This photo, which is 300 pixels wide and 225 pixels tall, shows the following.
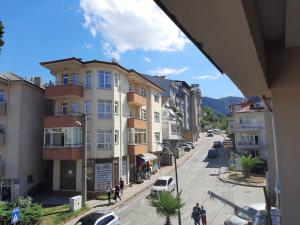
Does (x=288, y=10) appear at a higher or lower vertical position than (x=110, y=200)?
higher

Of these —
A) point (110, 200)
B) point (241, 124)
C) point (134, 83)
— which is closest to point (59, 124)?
point (110, 200)

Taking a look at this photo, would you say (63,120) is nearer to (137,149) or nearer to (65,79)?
(65,79)

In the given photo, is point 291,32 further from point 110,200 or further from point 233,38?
point 110,200

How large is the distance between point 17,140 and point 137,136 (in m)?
13.8

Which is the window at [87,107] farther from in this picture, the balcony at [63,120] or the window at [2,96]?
the window at [2,96]

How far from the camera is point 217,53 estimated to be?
9.66ft

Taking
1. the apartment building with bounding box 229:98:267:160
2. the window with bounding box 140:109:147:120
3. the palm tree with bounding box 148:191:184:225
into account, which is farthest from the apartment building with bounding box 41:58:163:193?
the apartment building with bounding box 229:98:267:160

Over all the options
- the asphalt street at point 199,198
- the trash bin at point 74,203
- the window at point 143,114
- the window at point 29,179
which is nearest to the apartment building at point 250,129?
the asphalt street at point 199,198

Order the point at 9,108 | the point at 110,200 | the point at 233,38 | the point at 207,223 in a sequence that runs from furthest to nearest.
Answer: the point at 9,108, the point at 110,200, the point at 207,223, the point at 233,38

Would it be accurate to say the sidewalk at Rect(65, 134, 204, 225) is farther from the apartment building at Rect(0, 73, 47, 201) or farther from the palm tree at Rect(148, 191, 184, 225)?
the apartment building at Rect(0, 73, 47, 201)

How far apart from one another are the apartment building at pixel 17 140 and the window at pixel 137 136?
10521 mm

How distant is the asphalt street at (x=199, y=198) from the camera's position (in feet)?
70.7

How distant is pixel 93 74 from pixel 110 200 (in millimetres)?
12702

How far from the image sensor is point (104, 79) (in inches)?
1249
